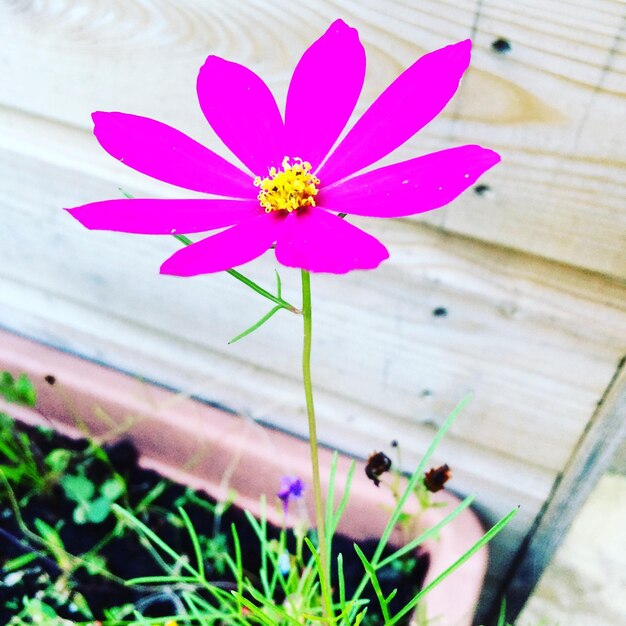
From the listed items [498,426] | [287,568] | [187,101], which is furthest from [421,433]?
[187,101]

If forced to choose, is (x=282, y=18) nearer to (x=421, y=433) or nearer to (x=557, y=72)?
(x=557, y=72)

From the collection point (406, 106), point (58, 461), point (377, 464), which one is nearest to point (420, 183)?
point (406, 106)

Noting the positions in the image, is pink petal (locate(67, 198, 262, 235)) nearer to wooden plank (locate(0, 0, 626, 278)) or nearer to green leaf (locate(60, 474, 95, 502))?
wooden plank (locate(0, 0, 626, 278))

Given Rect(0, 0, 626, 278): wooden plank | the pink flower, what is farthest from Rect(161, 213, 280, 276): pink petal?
Rect(0, 0, 626, 278): wooden plank

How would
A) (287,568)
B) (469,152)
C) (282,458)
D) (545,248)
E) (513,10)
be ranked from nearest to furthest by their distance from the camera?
1. (469,152)
2. (513,10)
3. (545,248)
4. (287,568)
5. (282,458)

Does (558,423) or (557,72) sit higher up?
(557,72)

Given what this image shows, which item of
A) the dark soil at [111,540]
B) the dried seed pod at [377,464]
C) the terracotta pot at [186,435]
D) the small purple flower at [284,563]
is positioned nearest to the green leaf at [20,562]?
the dark soil at [111,540]

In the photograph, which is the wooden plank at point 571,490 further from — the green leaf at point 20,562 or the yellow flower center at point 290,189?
the green leaf at point 20,562
